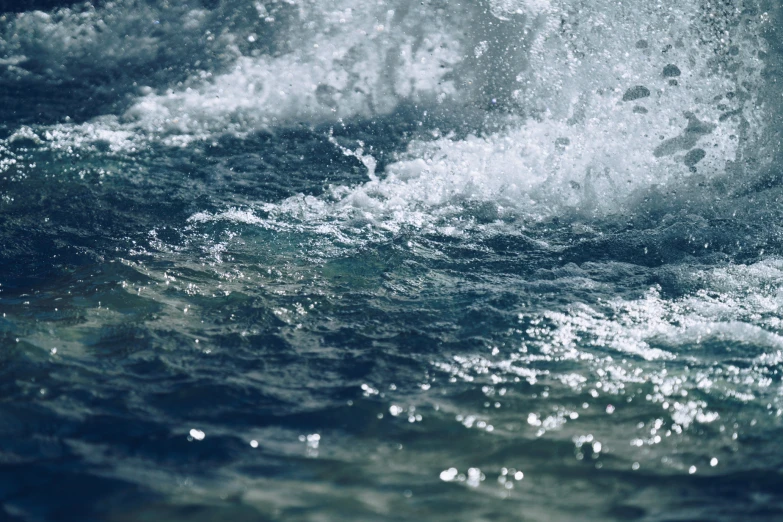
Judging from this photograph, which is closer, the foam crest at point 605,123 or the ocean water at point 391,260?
the ocean water at point 391,260

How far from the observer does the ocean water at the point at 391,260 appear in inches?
116

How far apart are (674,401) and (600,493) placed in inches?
35.6

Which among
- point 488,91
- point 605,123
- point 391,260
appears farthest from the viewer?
point 488,91

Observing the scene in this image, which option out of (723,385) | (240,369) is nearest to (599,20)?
(723,385)

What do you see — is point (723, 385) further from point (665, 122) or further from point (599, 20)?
point (599, 20)

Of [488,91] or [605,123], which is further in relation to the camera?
[488,91]

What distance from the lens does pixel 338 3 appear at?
905 cm

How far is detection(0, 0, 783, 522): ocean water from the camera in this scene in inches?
116

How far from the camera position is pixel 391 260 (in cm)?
524

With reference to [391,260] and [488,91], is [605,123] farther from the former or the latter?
[391,260]

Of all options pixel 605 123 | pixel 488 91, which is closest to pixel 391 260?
pixel 605 123

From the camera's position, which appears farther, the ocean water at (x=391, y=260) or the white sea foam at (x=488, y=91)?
the white sea foam at (x=488, y=91)

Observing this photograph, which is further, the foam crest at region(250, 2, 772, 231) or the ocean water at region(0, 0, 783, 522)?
the foam crest at region(250, 2, 772, 231)

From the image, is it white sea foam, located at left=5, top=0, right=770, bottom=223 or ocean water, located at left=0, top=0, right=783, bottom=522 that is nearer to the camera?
ocean water, located at left=0, top=0, right=783, bottom=522
